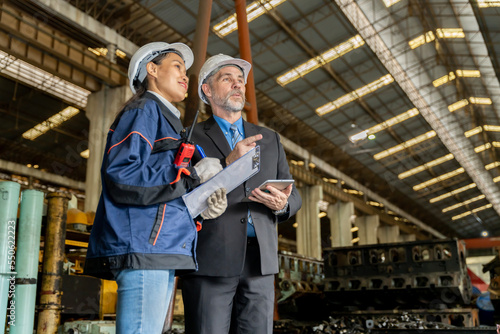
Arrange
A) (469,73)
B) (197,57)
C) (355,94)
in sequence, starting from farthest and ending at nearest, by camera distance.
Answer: (469,73)
(355,94)
(197,57)

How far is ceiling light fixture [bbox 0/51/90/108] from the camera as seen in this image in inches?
577

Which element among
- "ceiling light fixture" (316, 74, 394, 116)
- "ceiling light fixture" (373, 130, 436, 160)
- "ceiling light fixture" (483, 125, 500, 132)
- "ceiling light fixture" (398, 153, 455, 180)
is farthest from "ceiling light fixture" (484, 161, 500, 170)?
"ceiling light fixture" (316, 74, 394, 116)

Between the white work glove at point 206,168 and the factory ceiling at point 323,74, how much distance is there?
11394mm

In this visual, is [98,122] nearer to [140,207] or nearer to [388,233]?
[140,207]

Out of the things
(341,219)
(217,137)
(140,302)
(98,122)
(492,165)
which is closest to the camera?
(140,302)

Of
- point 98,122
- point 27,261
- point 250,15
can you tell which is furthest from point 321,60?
point 27,261

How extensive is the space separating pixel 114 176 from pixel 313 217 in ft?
72.8

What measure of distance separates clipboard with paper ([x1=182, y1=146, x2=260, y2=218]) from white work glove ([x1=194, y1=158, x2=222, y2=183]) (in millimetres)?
56

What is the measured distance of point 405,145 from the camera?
27.0 meters

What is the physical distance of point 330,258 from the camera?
8406mm

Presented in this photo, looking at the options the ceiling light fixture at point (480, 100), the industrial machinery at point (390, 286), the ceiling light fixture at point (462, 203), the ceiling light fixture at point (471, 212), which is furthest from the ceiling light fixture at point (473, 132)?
the industrial machinery at point (390, 286)

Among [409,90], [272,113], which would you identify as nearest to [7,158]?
[272,113]

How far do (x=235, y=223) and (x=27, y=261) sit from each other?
6.80ft

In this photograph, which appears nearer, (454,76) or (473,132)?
(454,76)
